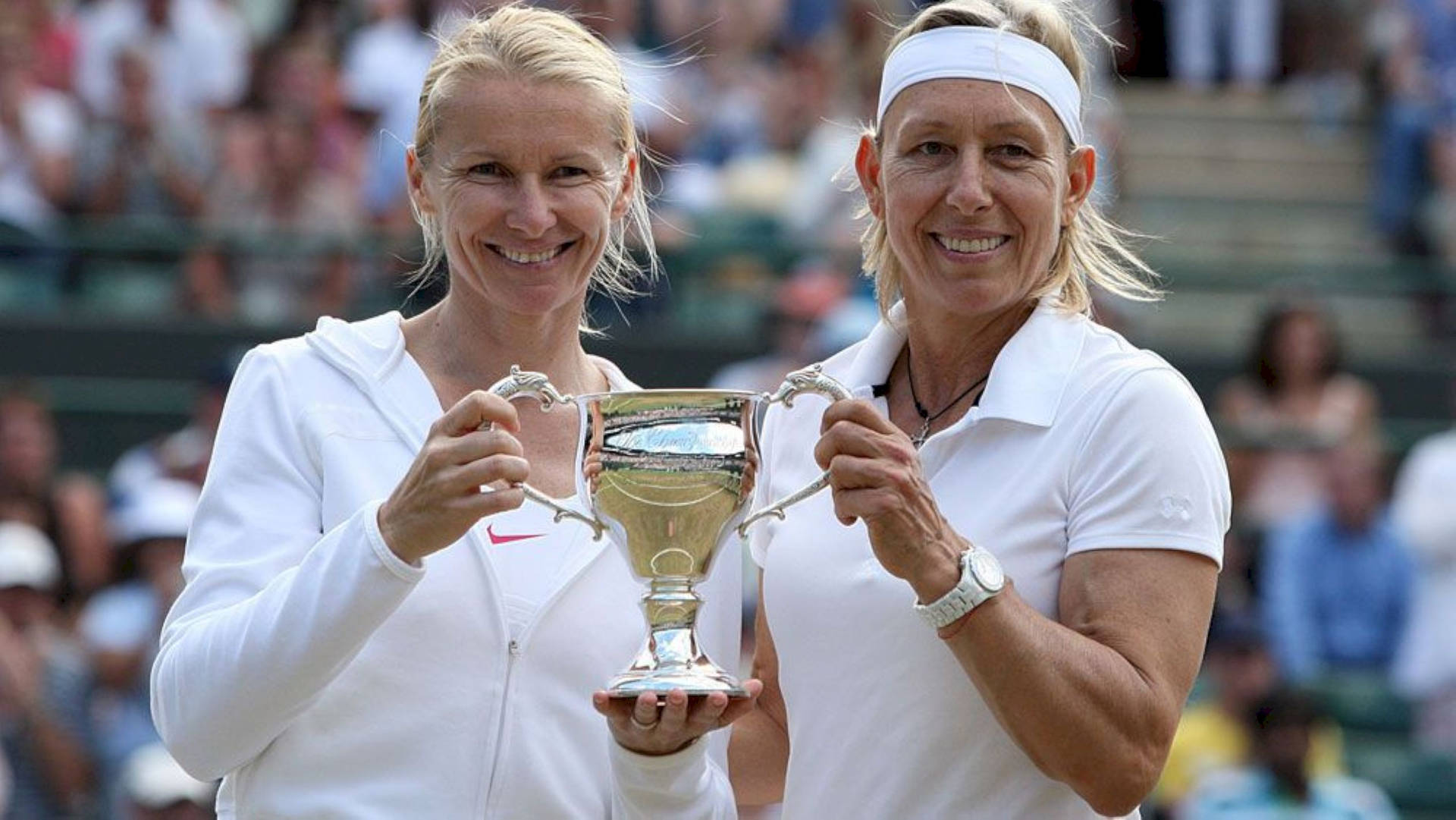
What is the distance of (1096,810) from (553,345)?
89 cm

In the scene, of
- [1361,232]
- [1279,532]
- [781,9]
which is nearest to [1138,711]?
A: [1279,532]

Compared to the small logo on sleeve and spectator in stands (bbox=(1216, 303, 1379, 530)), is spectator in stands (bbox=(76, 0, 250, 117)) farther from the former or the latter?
the small logo on sleeve

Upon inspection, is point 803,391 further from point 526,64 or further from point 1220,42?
point 1220,42

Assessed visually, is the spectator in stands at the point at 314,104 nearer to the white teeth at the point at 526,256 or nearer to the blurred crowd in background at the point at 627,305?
the blurred crowd in background at the point at 627,305

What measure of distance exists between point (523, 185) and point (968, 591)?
738 millimetres

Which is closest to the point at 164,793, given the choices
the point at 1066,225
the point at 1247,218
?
the point at 1066,225

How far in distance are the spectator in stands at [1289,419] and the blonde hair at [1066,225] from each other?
5135 millimetres

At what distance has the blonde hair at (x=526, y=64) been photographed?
3.16 m

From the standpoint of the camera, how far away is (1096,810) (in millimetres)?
2949

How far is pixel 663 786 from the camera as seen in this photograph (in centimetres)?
305

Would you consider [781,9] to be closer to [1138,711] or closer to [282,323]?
[282,323]

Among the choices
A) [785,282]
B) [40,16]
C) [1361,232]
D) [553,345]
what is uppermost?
[553,345]

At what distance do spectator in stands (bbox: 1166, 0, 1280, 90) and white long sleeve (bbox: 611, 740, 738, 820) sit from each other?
1022cm

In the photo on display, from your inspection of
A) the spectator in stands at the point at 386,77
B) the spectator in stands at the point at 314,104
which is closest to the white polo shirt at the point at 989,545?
the spectator in stands at the point at 386,77
